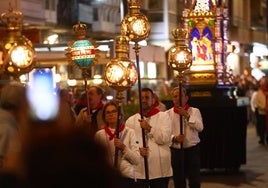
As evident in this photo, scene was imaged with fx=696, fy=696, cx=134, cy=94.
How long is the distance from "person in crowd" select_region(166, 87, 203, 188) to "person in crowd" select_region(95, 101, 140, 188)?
226 centimetres

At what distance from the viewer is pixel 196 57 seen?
13.8m

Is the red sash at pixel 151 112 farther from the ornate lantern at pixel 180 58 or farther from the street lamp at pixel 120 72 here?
the ornate lantern at pixel 180 58

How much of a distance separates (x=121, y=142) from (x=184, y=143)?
3.16 meters

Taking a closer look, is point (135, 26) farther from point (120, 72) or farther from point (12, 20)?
point (12, 20)

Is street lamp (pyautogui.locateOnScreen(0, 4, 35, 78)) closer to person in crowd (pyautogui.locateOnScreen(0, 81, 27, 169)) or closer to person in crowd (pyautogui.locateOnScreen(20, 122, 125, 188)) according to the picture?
person in crowd (pyautogui.locateOnScreen(0, 81, 27, 169))

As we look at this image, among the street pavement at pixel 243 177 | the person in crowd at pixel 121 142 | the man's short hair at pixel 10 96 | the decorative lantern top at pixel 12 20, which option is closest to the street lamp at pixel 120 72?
the person in crowd at pixel 121 142

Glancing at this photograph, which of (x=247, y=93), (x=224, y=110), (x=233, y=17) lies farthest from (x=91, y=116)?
(x=233, y=17)

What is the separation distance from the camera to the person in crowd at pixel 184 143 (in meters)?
10.1

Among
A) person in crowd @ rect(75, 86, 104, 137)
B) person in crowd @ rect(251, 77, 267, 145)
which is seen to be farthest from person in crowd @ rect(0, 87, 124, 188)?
person in crowd @ rect(251, 77, 267, 145)

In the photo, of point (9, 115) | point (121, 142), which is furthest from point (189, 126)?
point (9, 115)

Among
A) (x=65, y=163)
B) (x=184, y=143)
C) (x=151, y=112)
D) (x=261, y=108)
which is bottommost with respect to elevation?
(x=261, y=108)

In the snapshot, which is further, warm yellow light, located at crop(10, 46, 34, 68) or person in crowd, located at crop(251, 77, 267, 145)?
person in crowd, located at crop(251, 77, 267, 145)

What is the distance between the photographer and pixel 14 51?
577 centimetres

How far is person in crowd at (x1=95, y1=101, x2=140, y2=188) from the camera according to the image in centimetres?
738
